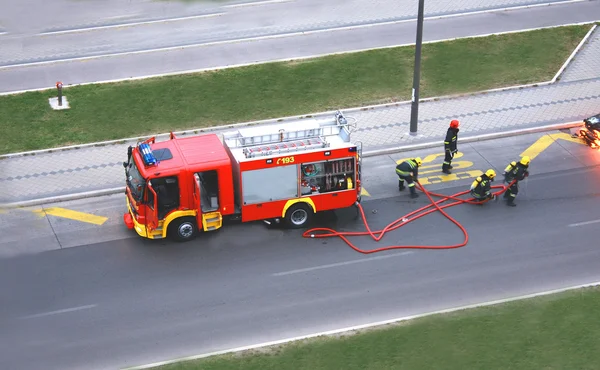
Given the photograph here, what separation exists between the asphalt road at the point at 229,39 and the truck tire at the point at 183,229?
387 inches

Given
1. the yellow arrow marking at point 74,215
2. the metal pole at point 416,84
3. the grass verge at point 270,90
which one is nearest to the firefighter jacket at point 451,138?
the metal pole at point 416,84

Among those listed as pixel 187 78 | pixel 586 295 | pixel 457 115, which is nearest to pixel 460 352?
pixel 586 295

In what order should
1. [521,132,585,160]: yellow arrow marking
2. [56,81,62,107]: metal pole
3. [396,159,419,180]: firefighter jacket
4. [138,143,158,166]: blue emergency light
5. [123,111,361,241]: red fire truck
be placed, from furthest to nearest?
[56,81,62,107]: metal pole
[521,132,585,160]: yellow arrow marking
[396,159,419,180]: firefighter jacket
[123,111,361,241]: red fire truck
[138,143,158,166]: blue emergency light

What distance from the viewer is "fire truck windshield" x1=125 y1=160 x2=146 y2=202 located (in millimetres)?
20016

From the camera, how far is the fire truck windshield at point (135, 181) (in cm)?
2002

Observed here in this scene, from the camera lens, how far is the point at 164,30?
3216cm

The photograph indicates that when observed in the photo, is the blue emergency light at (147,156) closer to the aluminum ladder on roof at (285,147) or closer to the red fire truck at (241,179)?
the red fire truck at (241,179)

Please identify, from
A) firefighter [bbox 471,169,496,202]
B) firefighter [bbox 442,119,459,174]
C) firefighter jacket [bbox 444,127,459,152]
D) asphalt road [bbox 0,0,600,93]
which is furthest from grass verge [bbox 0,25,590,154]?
firefighter [bbox 471,169,496,202]

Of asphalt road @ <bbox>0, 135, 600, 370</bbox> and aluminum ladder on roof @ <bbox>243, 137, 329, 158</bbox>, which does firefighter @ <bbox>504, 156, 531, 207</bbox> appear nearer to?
asphalt road @ <bbox>0, 135, 600, 370</bbox>

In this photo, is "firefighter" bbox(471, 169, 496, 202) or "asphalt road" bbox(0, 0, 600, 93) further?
"asphalt road" bbox(0, 0, 600, 93)

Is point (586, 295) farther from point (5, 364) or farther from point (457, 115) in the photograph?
point (5, 364)

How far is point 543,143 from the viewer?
24906 mm

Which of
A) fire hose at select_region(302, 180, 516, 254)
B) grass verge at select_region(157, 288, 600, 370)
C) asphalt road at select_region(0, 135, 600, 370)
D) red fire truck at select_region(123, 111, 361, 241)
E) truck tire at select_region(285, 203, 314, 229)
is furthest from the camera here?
truck tire at select_region(285, 203, 314, 229)

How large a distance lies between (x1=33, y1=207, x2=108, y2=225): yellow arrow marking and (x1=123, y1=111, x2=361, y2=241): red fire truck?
835 millimetres
